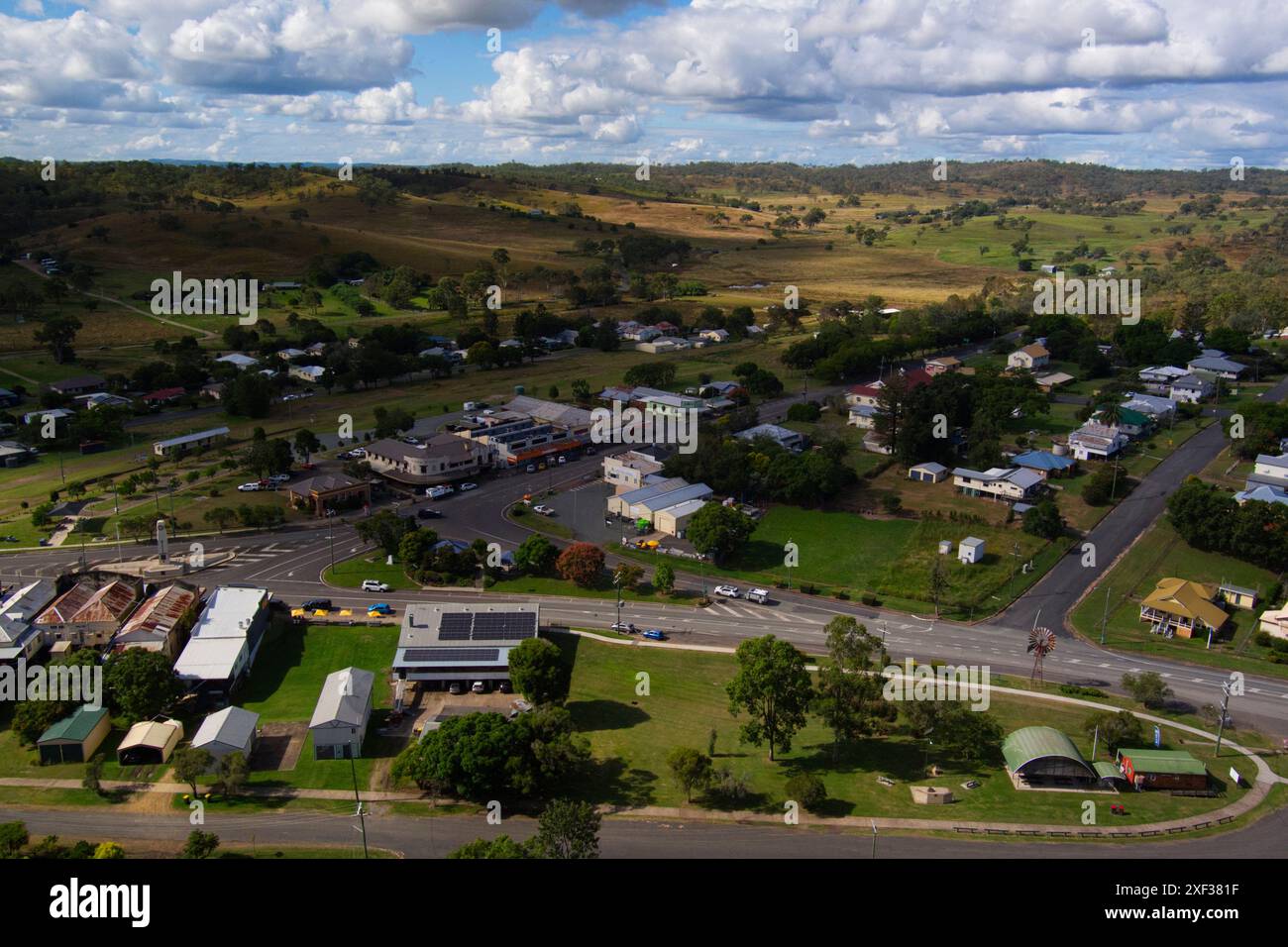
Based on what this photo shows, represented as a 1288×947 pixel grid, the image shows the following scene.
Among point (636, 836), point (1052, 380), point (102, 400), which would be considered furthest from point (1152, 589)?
point (102, 400)

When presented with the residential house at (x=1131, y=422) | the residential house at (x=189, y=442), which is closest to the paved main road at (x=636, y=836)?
the residential house at (x=189, y=442)

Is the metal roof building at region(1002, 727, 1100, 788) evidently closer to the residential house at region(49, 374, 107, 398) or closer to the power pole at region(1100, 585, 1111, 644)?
the power pole at region(1100, 585, 1111, 644)

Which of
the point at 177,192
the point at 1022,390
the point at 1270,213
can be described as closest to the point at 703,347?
the point at 1022,390

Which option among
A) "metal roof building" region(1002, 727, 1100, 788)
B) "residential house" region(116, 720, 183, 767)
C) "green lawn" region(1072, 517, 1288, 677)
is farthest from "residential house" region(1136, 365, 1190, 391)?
"residential house" region(116, 720, 183, 767)

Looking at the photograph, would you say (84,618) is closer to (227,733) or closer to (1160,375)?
(227,733)

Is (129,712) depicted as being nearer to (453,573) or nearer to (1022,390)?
(453,573)

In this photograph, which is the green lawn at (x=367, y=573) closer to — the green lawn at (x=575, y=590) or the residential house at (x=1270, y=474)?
the green lawn at (x=575, y=590)

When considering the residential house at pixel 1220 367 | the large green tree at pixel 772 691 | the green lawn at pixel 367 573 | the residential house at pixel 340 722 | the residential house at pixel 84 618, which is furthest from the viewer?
the residential house at pixel 1220 367
